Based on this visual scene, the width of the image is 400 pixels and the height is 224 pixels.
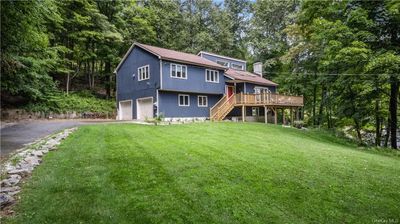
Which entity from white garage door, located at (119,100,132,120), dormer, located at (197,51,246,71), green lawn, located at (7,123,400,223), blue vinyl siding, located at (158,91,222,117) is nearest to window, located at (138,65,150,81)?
blue vinyl siding, located at (158,91,222,117)

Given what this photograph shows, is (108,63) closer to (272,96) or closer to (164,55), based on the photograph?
(164,55)

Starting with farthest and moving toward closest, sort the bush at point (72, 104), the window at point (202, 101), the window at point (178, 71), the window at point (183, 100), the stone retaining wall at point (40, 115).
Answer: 1. the window at point (202, 101)
2. the bush at point (72, 104)
3. the window at point (183, 100)
4. the window at point (178, 71)
5. the stone retaining wall at point (40, 115)

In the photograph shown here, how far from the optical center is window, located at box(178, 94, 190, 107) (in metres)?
24.0

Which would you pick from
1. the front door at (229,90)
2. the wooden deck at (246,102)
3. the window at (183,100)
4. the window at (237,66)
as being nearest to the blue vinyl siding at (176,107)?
the window at (183,100)

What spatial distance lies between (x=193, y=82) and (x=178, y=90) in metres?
1.73

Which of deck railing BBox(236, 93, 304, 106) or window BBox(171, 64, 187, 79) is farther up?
window BBox(171, 64, 187, 79)

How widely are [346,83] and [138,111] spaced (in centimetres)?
1575

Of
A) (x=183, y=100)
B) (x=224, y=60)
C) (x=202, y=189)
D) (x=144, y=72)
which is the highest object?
(x=224, y=60)

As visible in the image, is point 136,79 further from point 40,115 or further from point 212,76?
point 40,115

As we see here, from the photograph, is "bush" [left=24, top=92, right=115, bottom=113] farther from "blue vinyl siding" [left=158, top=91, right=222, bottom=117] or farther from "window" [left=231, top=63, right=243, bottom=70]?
"window" [left=231, top=63, right=243, bottom=70]

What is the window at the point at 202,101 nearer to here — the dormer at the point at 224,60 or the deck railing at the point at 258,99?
the deck railing at the point at 258,99

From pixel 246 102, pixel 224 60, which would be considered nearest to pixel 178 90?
pixel 246 102

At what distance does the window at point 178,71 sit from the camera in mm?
22938

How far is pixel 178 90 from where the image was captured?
2325 centimetres
